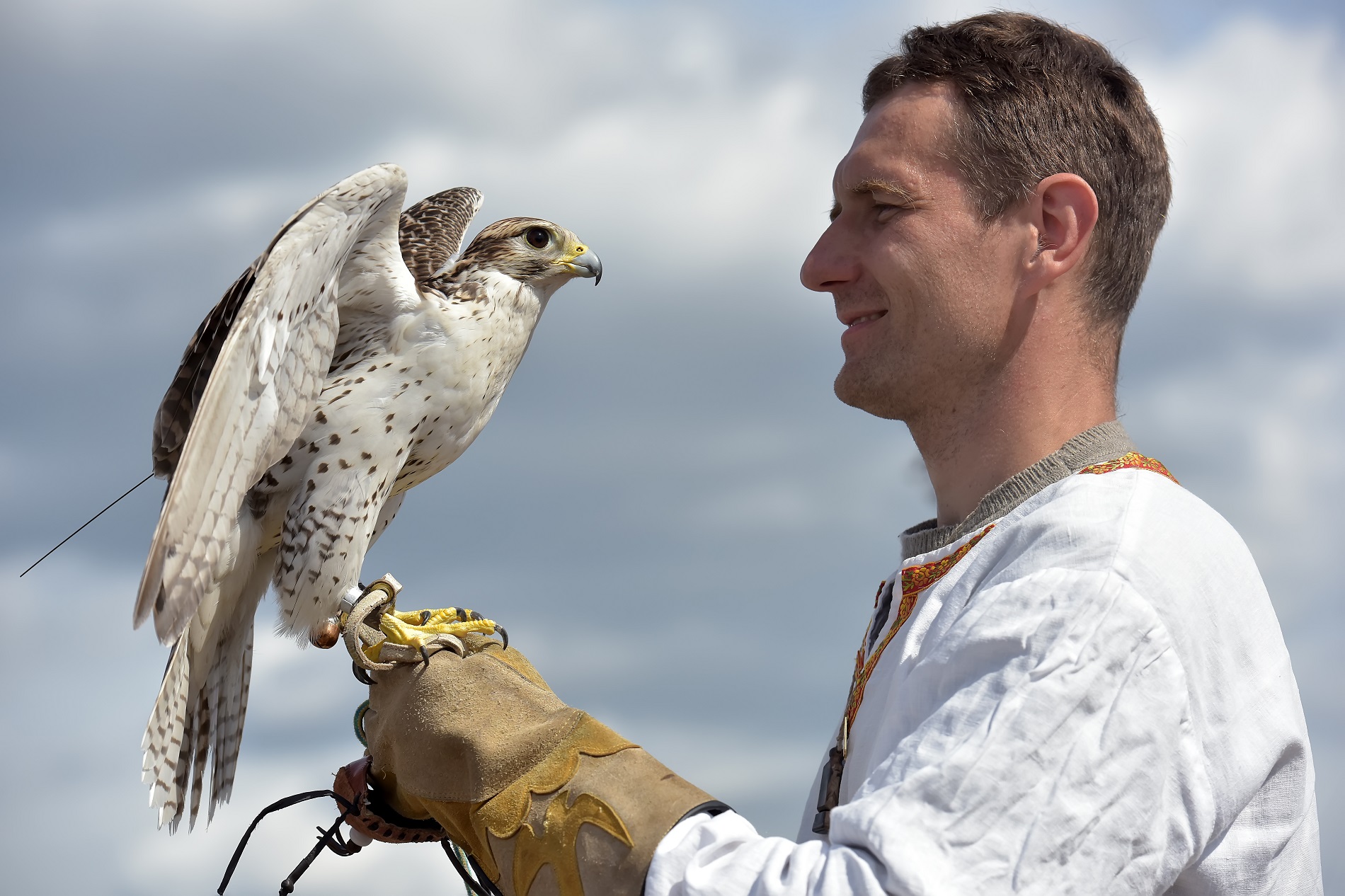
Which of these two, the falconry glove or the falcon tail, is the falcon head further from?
the falconry glove

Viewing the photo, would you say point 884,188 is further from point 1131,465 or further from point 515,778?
point 515,778

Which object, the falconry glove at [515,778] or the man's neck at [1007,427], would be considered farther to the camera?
the man's neck at [1007,427]

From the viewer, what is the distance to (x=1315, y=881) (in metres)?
1.56

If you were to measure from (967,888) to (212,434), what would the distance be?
200 centimetres

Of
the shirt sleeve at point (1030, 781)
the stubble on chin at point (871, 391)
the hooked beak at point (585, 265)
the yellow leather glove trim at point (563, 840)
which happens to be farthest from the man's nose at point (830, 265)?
the hooked beak at point (585, 265)

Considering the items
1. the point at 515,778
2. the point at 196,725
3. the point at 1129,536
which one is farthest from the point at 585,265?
the point at 1129,536

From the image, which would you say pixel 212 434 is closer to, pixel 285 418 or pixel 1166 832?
pixel 285 418

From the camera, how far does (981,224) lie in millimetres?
1797

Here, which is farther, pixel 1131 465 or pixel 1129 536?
pixel 1131 465

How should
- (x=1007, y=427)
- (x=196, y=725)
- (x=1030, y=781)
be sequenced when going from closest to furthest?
(x=1030, y=781) → (x=1007, y=427) → (x=196, y=725)

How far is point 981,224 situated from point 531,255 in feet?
7.76

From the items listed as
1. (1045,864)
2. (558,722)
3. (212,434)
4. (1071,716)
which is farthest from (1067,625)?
(212,434)

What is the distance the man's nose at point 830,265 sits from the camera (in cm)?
187

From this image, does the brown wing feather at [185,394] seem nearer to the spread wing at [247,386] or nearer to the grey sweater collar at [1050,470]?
the spread wing at [247,386]
